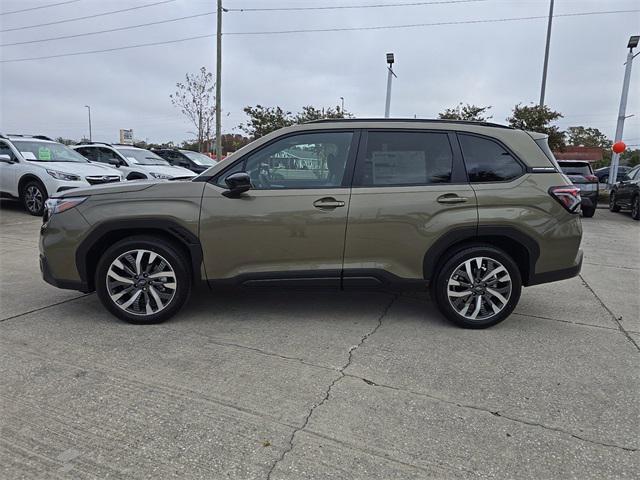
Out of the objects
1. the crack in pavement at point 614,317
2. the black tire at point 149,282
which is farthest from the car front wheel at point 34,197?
the crack in pavement at point 614,317

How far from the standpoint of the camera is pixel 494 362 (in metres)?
3.39

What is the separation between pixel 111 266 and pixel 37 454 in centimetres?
181

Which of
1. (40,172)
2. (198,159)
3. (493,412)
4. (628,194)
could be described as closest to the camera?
(493,412)

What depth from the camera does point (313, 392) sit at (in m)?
2.91

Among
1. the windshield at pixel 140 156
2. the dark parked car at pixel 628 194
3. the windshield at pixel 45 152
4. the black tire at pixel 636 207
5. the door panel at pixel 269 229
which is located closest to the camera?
the door panel at pixel 269 229

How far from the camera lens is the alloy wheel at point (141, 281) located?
385 centimetres

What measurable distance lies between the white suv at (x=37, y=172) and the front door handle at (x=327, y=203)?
26.1ft

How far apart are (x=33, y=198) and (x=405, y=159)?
954 centimetres

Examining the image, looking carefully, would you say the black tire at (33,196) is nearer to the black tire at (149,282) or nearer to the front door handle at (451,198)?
the black tire at (149,282)

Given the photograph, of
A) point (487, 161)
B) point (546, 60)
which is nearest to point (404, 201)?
point (487, 161)

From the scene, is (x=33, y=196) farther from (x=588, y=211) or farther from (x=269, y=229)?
(x=588, y=211)

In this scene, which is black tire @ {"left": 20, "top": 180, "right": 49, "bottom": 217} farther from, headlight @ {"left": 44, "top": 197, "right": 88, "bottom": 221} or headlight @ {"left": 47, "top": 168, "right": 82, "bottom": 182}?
headlight @ {"left": 44, "top": 197, "right": 88, "bottom": 221}

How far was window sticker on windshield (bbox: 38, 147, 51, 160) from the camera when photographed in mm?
10602

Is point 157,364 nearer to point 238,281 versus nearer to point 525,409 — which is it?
point 238,281
